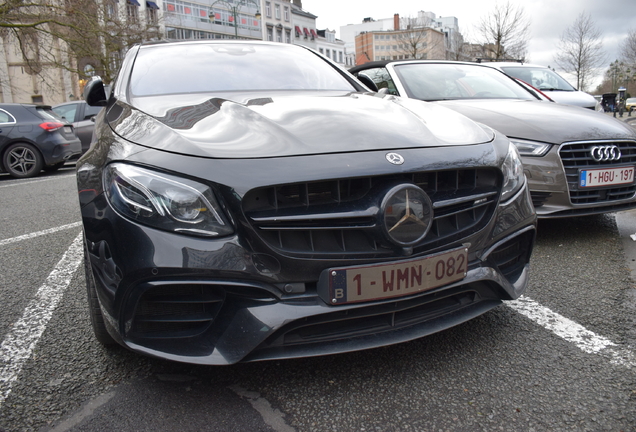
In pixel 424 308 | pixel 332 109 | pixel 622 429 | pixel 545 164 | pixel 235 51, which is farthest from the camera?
pixel 545 164

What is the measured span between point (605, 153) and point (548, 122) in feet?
1.42

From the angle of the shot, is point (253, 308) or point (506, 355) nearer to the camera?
point (253, 308)

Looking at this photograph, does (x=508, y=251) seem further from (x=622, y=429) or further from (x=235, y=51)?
(x=235, y=51)

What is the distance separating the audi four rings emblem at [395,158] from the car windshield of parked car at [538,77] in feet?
27.6

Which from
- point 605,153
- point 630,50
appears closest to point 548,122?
point 605,153

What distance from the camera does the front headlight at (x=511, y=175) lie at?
205 centimetres

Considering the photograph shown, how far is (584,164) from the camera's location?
140 inches

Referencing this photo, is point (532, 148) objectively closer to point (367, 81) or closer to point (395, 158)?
point (367, 81)

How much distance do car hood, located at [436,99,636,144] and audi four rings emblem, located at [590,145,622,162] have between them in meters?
0.07

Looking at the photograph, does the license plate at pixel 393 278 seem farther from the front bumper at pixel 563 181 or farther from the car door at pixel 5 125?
the car door at pixel 5 125

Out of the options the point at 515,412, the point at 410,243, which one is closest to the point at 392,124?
the point at 410,243

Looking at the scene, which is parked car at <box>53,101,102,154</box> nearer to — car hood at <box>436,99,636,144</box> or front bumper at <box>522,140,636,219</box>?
car hood at <box>436,99,636,144</box>

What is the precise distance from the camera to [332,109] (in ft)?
7.36

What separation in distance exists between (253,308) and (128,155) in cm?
67
